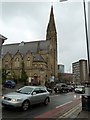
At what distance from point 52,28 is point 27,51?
54.6ft

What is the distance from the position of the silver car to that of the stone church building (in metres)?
65.0

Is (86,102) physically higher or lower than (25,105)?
higher

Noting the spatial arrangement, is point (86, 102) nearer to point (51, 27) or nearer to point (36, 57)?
point (36, 57)

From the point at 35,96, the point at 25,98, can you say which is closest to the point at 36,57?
the point at 35,96

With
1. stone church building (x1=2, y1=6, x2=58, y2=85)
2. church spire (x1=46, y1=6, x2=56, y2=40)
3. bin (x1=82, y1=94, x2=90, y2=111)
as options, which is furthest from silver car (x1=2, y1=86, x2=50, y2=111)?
church spire (x1=46, y1=6, x2=56, y2=40)

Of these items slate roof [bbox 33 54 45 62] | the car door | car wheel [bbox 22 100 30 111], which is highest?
slate roof [bbox 33 54 45 62]

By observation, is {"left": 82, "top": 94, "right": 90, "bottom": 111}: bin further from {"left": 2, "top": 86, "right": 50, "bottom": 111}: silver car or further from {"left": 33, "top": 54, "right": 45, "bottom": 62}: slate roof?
{"left": 33, "top": 54, "right": 45, "bottom": 62}: slate roof

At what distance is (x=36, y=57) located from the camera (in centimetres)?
8981

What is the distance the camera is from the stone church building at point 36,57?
86.8 meters

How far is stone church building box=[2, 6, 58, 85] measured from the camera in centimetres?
8675

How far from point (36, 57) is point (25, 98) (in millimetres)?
75213

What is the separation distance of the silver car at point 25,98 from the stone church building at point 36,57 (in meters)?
65.0

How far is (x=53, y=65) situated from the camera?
100062 mm

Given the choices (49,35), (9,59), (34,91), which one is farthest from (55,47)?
(34,91)
